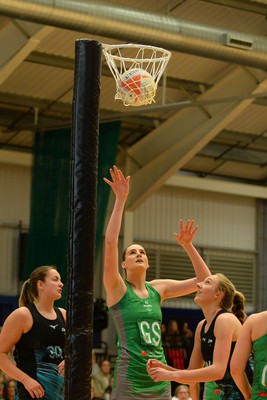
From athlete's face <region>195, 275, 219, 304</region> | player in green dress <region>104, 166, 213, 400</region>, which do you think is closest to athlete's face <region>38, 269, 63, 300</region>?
player in green dress <region>104, 166, 213, 400</region>

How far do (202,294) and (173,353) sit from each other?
1535 cm

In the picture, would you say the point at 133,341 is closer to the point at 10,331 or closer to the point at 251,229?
the point at 10,331

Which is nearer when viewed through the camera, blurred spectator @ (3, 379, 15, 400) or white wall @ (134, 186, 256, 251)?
blurred spectator @ (3, 379, 15, 400)

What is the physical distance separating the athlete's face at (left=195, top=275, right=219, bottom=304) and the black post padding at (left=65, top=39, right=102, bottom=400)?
1714mm

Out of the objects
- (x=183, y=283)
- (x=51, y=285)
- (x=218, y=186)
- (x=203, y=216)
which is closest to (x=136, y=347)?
(x=183, y=283)

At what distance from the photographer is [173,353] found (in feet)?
73.2

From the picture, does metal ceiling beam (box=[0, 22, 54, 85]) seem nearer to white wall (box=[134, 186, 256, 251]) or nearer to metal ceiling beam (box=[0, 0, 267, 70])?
metal ceiling beam (box=[0, 0, 267, 70])

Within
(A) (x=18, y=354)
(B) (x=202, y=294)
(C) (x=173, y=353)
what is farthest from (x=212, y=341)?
(C) (x=173, y=353)

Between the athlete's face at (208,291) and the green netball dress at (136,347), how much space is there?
0.37 metres

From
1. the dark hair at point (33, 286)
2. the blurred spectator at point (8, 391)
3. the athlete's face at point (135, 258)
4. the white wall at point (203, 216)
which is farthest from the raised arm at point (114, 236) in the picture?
the white wall at point (203, 216)

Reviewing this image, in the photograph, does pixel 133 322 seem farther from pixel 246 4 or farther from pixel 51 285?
pixel 246 4

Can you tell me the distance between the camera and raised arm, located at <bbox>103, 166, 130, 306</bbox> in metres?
6.63

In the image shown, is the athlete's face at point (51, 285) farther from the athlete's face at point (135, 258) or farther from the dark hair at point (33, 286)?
the athlete's face at point (135, 258)

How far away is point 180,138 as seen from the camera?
21.9 meters
